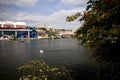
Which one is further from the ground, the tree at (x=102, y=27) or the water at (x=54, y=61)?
the tree at (x=102, y=27)

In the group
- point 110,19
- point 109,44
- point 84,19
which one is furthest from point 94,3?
point 109,44

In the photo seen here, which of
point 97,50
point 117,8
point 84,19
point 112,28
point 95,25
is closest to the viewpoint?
point 117,8

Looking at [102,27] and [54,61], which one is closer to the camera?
[102,27]

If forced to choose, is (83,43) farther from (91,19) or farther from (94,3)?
(94,3)

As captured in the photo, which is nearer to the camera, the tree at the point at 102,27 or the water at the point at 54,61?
the tree at the point at 102,27

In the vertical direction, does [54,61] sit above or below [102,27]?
below

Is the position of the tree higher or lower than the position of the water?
higher

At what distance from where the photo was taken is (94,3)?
1568 cm

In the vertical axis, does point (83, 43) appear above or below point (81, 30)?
below

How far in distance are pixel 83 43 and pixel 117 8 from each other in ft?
14.4

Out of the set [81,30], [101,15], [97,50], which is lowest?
[97,50]

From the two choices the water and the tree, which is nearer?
the tree

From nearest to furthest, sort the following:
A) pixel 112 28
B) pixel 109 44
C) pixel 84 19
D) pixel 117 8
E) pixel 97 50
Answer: pixel 117 8
pixel 112 28
pixel 84 19
pixel 109 44
pixel 97 50

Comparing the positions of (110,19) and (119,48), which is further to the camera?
(119,48)
